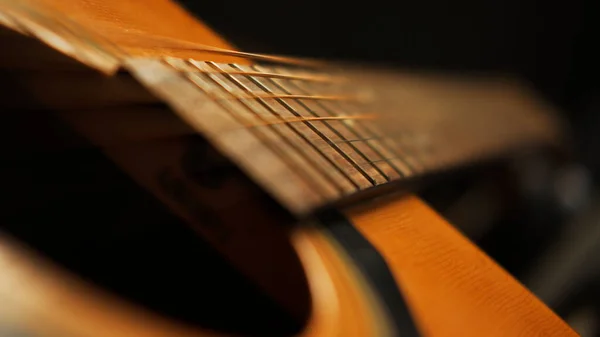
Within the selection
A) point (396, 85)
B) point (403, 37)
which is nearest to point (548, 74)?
point (403, 37)

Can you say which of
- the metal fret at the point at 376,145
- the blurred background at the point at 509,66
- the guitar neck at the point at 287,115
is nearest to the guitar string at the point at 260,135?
the guitar neck at the point at 287,115

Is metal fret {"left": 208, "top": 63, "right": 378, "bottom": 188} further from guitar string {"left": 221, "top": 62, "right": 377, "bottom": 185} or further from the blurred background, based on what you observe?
the blurred background

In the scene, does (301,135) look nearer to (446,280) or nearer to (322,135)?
(322,135)

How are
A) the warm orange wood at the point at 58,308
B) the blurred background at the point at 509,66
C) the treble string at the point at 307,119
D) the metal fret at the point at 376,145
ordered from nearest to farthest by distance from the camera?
the warm orange wood at the point at 58,308, the treble string at the point at 307,119, the metal fret at the point at 376,145, the blurred background at the point at 509,66

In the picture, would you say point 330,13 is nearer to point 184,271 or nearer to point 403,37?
point 403,37

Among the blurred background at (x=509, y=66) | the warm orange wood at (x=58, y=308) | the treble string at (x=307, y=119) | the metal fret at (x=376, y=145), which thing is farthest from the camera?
the blurred background at (x=509, y=66)

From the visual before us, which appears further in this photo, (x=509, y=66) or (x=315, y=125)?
(x=509, y=66)

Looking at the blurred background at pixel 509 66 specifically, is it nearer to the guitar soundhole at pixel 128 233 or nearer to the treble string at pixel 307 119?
the treble string at pixel 307 119

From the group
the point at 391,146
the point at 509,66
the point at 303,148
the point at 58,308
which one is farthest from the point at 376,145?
the point at 509,66
